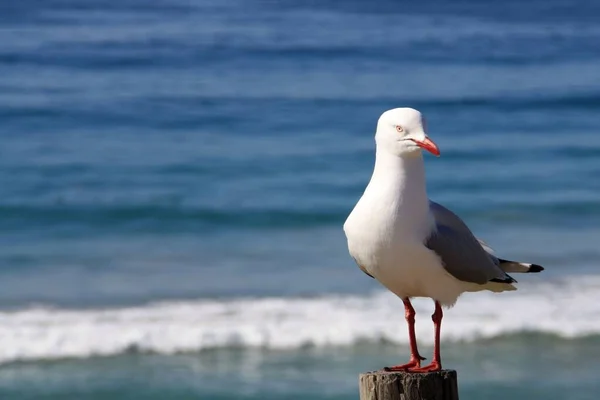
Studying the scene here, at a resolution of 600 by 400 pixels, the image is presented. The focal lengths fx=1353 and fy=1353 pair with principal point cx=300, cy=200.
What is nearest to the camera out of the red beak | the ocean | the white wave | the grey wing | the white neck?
the red beak

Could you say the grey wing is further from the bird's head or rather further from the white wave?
the white wave

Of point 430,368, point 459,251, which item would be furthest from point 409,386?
point 459,251

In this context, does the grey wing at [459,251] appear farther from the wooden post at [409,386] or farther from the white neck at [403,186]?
the wooden post at [409,386]

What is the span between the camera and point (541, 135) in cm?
1736

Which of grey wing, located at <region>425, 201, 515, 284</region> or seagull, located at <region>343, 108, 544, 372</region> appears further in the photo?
grey wing, located at <region>425, 201, 515, 284</region>

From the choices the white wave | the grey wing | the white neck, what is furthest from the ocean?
the white neck

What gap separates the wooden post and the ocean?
3.70 meters

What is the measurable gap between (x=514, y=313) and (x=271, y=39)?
55.8 ft

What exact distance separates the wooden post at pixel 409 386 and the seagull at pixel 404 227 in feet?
0.71

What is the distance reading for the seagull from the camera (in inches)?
173

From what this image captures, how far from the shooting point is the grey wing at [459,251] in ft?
14.9

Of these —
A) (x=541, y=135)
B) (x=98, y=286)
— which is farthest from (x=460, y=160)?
(x=98, y=286)

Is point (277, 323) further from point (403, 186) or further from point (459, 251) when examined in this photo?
point (403, 186)

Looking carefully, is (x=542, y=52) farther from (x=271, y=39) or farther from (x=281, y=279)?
(x=281, y=279)
